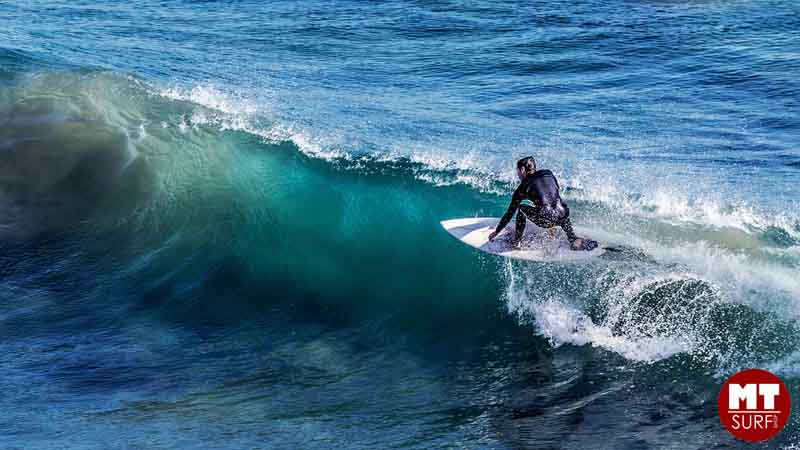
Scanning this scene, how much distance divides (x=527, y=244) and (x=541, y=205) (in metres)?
0.68

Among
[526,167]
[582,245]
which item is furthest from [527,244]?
[526,167]

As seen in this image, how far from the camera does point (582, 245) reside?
12.0 metres

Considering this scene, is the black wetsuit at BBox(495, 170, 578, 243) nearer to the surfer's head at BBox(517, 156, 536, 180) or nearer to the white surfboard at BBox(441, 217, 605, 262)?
the surfer's head at BBox(517, 156, 536, 180)

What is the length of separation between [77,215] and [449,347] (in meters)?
7.40

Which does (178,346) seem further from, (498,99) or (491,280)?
(498,99)

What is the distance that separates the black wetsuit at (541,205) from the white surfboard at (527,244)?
225 millimetres

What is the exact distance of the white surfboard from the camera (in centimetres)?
1192

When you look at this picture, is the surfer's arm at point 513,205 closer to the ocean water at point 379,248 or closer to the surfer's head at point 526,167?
the surfer's head at point 526,167

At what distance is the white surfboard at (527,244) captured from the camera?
11.9 meters

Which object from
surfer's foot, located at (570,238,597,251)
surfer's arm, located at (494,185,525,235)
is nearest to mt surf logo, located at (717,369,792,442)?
surfer's foot, located at (570,238,597,251)

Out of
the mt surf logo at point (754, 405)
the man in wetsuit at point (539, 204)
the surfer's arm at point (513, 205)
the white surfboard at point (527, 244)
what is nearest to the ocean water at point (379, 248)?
the mt surf logo at point (754, 405)

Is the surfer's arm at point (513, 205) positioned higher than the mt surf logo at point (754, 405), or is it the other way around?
the surfer's arm at point (513, 205)

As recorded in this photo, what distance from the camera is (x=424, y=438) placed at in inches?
371

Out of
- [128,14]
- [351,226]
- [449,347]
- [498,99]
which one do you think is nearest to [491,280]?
[449,347]
